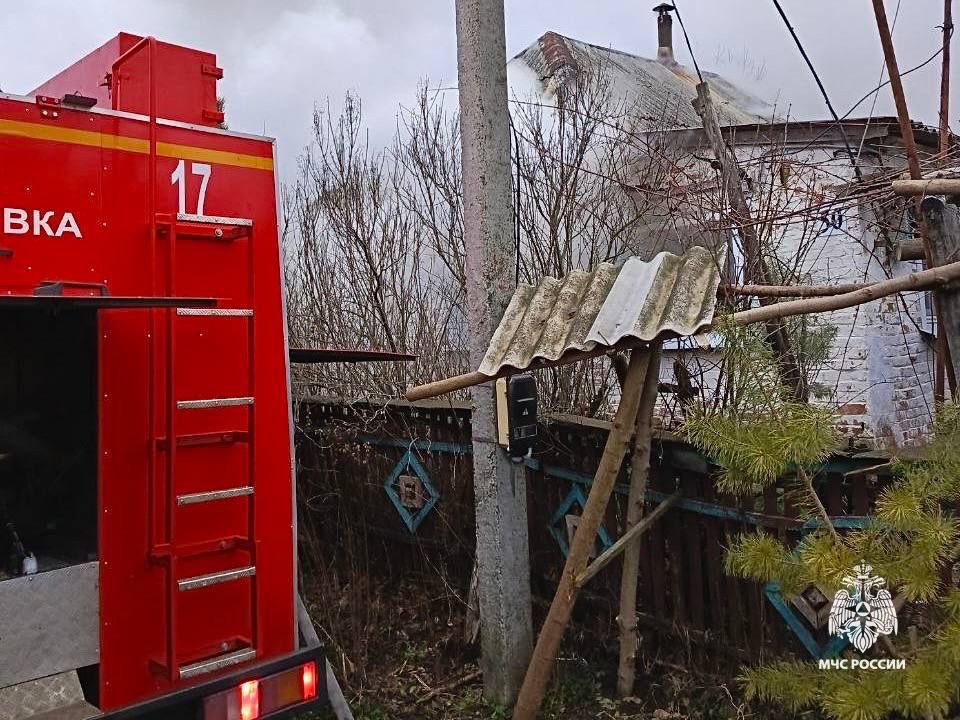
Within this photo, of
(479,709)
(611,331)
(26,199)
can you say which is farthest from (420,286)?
(26,199)

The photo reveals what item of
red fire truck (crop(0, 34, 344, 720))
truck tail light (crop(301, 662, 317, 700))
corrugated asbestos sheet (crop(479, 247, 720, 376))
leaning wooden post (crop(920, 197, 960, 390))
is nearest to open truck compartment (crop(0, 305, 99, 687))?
red fire truck (crop(0, 34, 344, 720))

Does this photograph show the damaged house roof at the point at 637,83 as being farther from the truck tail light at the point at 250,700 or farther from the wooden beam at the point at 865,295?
the truck tail light at the point at 250,700

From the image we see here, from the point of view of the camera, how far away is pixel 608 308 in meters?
Result: 3.39

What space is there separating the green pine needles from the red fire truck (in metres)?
1.76

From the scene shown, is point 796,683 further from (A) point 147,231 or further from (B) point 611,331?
(A) point 147,231

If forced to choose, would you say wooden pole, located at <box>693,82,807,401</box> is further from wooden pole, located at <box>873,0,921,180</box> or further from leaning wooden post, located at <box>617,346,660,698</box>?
wooden pole, located at <box>873,0,921,180</box>

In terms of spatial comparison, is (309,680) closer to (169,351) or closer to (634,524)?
(169,351)

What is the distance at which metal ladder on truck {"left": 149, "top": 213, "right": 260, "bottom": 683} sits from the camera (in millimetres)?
2812

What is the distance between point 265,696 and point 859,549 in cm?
222

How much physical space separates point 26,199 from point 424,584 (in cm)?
454

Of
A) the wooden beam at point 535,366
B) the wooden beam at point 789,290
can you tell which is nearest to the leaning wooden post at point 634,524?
the wooden beam at point 535,366

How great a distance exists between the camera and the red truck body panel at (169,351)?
2664 millimetres

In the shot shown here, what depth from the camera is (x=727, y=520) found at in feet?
14.1

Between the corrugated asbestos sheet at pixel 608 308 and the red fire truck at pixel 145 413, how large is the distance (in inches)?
42.2
